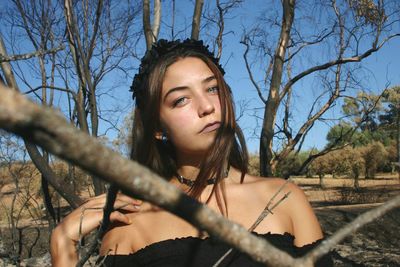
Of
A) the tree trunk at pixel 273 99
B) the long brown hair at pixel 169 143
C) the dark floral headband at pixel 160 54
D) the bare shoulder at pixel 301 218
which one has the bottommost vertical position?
the bare shoulder at pixel 301 218

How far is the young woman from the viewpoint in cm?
149

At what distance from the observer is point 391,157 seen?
25.4 meters

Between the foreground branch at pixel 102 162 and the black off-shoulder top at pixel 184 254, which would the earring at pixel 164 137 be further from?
the foreground branch at pixel 102 162

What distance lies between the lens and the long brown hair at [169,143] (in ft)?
5.10

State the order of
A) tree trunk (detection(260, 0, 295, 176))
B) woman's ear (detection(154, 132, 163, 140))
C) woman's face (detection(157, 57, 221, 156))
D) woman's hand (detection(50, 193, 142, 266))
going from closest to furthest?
woman's hand (detection(50, 193, 142, 266)) < woman's face (detection(157, 57, 221, 156)) < woman's ear (detection(154, 132, 163, 140)) < tree trunk (detection(260, 0, 295, 176))

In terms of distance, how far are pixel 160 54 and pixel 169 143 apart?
38 centimetres

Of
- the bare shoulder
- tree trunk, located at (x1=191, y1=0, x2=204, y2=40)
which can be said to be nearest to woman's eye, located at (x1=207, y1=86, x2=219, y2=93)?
the bare shoulder

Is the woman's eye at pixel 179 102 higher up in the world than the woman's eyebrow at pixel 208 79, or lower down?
lower down

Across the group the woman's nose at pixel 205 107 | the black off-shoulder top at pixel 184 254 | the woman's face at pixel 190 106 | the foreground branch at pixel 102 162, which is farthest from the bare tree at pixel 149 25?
the foreground branch at pixel 102 162

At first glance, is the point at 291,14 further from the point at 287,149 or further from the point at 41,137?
the point at 41,137

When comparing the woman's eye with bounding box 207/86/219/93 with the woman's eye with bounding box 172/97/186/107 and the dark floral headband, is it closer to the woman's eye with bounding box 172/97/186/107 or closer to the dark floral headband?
the woman's eye with bounding box 172/97/186/107

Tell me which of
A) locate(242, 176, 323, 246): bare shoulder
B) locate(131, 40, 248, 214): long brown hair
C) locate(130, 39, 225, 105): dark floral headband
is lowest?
locate(242, 176, 323, 246): bare shoulder

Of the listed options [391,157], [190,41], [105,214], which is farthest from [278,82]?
[391,157]

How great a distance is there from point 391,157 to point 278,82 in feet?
77.1
